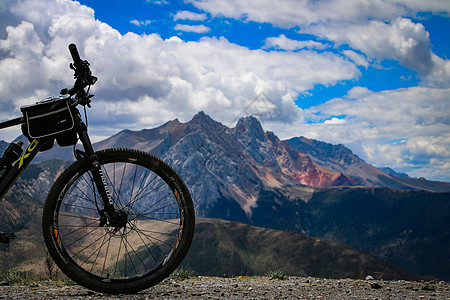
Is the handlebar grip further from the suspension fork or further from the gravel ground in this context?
the gravel ground

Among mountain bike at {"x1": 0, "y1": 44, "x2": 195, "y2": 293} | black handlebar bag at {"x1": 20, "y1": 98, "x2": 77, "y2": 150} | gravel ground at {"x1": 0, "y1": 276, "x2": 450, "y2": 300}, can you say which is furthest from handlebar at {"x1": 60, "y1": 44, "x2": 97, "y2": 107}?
gravel ground at {"x1": 0, "y1": 276, "x2": 450, "y2": 300}

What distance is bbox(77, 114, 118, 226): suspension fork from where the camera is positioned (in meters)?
5.85

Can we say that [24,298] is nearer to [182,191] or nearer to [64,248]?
[64,248]

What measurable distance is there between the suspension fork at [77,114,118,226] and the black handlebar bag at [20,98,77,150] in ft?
0.69

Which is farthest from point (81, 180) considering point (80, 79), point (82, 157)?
point (80, 79)

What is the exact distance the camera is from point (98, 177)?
595cm

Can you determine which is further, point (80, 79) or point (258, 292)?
point (258, 292)

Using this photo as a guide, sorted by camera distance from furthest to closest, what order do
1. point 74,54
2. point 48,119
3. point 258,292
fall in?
1. point 258,292
2. point 74,54
3. point 48,119

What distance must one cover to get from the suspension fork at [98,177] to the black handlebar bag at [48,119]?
209 mm

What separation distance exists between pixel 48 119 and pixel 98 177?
1260 millimetres

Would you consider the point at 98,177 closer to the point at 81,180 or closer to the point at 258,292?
the point at 81,180

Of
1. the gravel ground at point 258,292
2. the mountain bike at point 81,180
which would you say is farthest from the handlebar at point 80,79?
the gravel ground at point 258,292

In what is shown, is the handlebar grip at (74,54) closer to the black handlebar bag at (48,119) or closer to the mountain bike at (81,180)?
the mountain bike at (81,180)

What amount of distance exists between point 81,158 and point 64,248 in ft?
5.16
